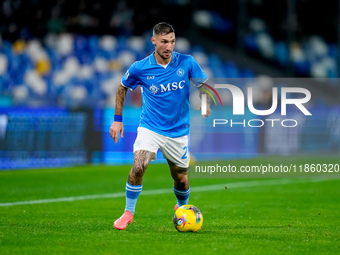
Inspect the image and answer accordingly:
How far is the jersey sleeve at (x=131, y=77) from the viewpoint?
7.20 meters

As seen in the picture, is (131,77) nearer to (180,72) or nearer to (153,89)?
(153,89)

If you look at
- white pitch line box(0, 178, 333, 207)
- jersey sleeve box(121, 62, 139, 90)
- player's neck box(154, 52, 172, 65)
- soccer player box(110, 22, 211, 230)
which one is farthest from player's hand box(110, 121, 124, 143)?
white pitch line box(0, 178, 333, 207)

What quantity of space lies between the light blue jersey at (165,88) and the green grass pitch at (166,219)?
1.15 m

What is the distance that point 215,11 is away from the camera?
1035 inches

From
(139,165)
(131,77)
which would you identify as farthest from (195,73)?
(139,165)

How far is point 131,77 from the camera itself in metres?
7.23

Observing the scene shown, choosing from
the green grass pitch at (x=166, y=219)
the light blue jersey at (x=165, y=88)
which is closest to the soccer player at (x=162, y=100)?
the light blue jersey at (x=165, y=88)

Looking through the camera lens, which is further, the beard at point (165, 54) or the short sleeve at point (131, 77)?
the short sleeve at point (131, 77)

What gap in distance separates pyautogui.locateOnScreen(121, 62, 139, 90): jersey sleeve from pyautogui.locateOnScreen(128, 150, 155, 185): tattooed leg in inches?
31.8

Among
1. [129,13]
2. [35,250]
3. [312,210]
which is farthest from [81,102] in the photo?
[35,250]

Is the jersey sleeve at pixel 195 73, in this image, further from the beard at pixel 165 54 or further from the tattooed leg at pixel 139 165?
the tattooed leg at pixel 139 165

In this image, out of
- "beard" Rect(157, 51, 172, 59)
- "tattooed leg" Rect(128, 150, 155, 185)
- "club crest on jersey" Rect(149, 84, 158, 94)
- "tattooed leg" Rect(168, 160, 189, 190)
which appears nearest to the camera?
"tattooed leg" Rect(128, 150, 155, 185)

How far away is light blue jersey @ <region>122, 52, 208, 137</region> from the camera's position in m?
7.14

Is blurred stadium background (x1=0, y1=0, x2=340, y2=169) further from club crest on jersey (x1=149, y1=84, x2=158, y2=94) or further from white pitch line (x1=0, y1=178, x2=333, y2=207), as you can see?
club crest on jersey (x1=149, y1=84, x2=158, y2=94)
